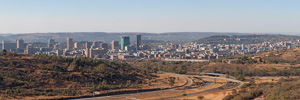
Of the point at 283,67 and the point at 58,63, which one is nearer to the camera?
the point at 58,63

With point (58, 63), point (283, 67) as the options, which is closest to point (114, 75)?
point (58, 63)

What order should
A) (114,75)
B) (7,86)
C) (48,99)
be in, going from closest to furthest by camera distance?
(48,99) < (7,86) < (114,75)

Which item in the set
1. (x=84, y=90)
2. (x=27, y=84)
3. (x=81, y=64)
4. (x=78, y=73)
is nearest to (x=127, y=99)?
(x=84, y=90)

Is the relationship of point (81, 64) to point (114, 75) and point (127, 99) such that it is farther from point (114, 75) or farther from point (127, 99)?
point (127, 99)

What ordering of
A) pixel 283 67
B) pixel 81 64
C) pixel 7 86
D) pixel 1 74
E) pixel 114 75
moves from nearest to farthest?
pixel 7 86 < pixel 1 74 < pixel 114 75 < pixel 81 64 < pixel 283 67

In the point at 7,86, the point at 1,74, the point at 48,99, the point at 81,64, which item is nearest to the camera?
the point at 48,99

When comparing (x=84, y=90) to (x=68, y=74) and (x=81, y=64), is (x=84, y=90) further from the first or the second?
(x=81, y=64)
